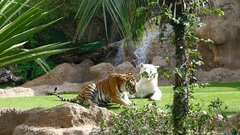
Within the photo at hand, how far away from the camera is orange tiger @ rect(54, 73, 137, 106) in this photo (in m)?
8.30

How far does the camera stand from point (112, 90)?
27.5 feet

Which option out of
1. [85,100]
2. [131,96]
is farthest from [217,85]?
[85,100]

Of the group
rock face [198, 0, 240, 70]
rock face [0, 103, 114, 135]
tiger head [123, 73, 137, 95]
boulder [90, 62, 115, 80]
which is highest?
rock face [198, 0, 240, 70]

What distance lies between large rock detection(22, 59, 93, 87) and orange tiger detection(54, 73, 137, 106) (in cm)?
642

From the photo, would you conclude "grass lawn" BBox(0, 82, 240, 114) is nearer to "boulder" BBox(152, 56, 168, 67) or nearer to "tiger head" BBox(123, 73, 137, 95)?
"tiger head" BBox(123, 73, 137, 95)

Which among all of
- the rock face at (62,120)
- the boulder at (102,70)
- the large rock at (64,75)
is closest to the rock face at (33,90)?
the large rock at (64,75)

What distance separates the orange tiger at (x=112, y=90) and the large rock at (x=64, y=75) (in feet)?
21.1

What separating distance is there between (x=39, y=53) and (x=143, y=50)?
12044mm

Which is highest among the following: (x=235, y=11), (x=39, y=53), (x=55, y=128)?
(x=235, y=11)

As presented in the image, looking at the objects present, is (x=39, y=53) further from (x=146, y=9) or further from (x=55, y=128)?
(x=55, y=128)

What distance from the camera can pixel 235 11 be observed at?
46.5ft

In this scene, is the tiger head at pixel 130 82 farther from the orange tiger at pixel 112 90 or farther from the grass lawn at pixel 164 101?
the grass lawn at pixel 164 101

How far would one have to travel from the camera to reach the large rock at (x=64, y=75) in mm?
15094

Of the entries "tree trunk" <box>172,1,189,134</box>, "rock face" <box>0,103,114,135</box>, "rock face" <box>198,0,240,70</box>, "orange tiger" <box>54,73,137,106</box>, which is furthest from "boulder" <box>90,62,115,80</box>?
"tree trunk" <box>172,1,189,134</box>
